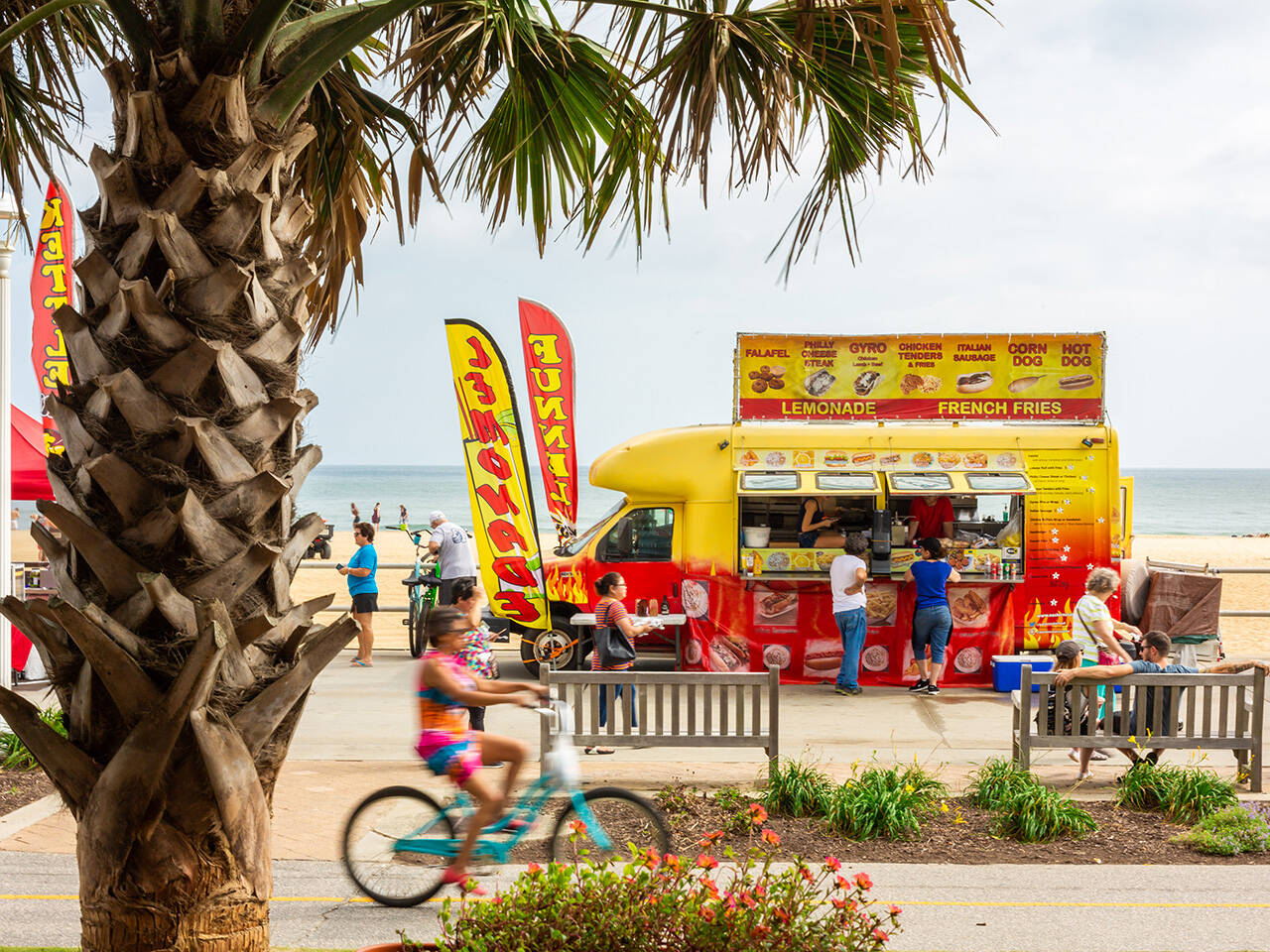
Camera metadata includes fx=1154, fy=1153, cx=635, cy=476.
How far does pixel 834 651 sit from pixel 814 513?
5.31ft

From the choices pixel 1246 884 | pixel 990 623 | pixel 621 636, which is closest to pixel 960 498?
pixel 990 623

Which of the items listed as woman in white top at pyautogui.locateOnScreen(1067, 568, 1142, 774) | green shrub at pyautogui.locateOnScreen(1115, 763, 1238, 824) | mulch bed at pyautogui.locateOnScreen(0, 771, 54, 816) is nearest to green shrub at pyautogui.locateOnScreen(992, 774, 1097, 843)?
green shrub at pyautogui.locateOnScreen(1115, 763, 1238, 824)

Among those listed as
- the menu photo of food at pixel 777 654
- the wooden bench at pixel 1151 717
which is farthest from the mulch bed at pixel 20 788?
the menu photo of food at pixel 777 654

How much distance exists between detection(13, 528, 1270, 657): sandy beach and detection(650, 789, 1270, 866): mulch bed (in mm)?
5333

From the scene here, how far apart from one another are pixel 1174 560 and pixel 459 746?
147 feet

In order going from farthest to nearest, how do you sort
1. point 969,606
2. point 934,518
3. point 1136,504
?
point 1136,504
point 934,518
point 969,606

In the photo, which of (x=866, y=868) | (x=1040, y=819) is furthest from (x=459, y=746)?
(x=1040, y=819)

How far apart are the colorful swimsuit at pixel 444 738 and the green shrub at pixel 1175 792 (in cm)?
465

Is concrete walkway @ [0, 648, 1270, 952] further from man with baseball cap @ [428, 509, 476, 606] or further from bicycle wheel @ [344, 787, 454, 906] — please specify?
man with baseball cap @ [428, 509, 476, 606]

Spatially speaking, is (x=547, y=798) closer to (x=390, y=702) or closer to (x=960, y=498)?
(x=390, y=702)

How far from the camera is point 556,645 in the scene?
13.6 m

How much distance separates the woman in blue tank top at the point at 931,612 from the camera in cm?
1261

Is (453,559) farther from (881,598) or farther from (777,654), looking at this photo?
(881,598)

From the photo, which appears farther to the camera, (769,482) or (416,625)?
(416,625)
